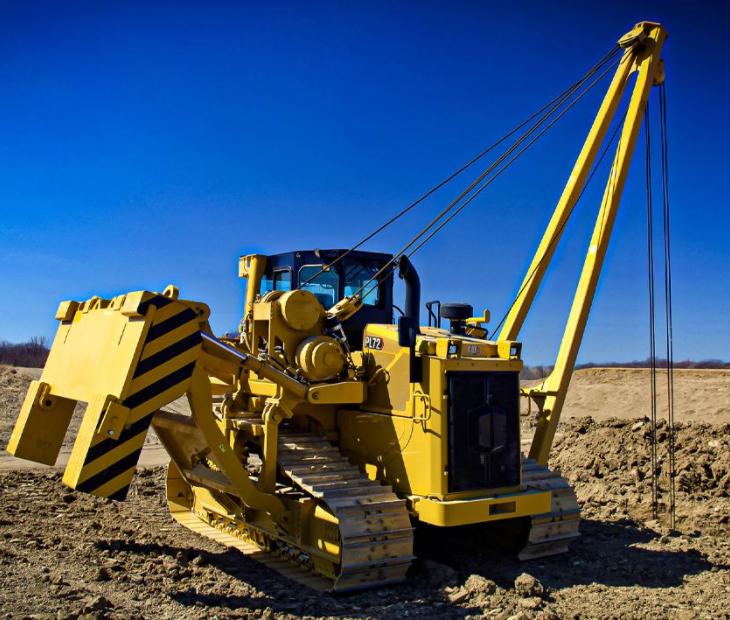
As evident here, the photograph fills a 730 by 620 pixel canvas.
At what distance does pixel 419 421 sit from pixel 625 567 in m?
2.63

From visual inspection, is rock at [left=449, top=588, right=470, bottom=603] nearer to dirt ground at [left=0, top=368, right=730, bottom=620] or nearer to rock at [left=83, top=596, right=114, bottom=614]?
dirt ground at [left=0, top=368, right=730, bottom=620]

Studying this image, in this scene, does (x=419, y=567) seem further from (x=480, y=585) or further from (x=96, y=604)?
(x=96, y=604)

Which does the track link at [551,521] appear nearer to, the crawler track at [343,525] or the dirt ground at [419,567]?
the dirt ground at [419,567]

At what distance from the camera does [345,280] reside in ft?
29.3

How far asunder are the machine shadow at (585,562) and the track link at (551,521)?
0.11m

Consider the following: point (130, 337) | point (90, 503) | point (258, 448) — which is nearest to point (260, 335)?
point (258, 448)

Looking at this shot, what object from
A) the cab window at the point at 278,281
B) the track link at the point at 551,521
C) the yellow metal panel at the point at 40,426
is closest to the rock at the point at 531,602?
the track link at the point at 551,521

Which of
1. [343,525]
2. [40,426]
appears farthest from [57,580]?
[343,525]

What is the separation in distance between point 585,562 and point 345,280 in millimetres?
4094

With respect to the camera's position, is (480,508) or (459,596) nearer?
(459,596)

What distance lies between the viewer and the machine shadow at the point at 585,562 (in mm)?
7145

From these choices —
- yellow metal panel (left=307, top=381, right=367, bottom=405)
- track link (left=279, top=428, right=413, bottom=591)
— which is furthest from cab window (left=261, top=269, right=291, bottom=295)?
track link (left=279, top=428, right=413, bottom=591)

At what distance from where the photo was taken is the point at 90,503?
984cm

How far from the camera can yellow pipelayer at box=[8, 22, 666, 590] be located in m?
6.52
